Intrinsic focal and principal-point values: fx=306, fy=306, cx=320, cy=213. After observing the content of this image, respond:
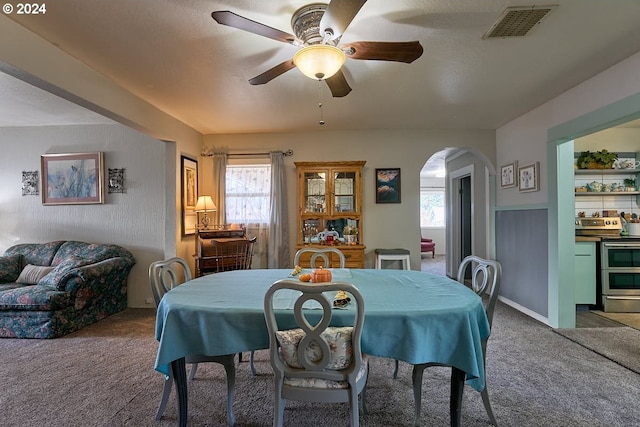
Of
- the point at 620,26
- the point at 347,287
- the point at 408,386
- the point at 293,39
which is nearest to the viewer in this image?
the point at 347,287

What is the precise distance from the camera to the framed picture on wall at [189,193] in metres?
3.98

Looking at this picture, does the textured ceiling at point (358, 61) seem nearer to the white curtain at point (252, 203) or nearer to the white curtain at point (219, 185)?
the white curtain at point (219, 185)

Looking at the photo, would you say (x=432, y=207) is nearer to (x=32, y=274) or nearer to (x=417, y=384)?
(x=417, y=384)

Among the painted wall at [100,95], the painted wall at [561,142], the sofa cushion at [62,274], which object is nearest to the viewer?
the painted wall at [100,95]

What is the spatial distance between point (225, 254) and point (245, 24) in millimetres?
2702

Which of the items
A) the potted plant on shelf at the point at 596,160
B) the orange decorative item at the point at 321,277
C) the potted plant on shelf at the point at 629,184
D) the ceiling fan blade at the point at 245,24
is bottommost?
the orange decorative item at the point at 321,277

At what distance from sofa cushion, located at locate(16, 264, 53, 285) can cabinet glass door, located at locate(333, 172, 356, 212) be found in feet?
12.0

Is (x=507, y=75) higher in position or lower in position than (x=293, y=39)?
higher

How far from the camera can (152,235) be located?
407 cm

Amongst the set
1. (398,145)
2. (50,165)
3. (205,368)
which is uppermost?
(398,145)

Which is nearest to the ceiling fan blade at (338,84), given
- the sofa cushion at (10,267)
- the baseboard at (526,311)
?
the baseboard at (526,311)

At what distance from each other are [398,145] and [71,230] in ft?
15.4

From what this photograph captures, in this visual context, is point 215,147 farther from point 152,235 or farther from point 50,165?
point 50,165

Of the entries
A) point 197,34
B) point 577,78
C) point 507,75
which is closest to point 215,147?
point 197,34
